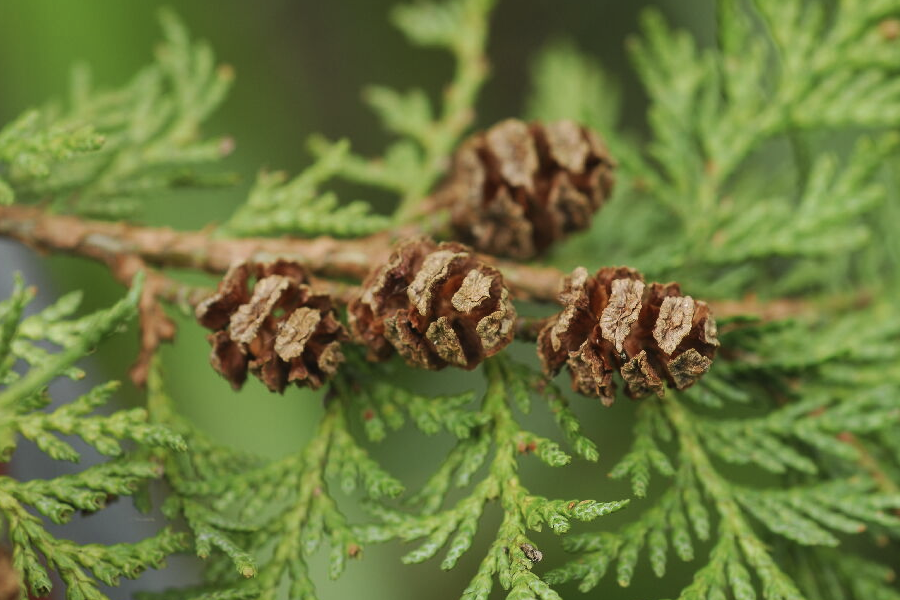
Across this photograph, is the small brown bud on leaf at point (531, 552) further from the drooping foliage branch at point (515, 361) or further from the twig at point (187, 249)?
the twig at point (187, 249)

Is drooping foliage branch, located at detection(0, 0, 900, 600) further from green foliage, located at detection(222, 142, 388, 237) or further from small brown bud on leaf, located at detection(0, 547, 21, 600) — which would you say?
small brown bud on leaf, located at detection(0, 547, 21, 600)

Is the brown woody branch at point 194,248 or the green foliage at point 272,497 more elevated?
the brown woody branch at point 194,248

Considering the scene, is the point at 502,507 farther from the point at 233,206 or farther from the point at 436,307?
the point at 233,206

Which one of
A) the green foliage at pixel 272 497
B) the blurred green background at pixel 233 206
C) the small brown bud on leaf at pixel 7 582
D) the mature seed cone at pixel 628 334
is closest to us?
the small brown bud on leaf at pixel 7 582

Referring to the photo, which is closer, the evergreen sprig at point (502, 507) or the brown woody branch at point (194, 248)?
the evergreen sprig at point (502, 507)

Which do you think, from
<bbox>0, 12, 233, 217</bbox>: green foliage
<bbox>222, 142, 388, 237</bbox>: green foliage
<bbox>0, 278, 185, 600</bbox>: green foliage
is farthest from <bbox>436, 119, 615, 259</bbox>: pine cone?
<bbox>0, 278, 185, 600</bbox>: green foliage

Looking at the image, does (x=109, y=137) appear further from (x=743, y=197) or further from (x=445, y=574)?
(x=445, y=574)

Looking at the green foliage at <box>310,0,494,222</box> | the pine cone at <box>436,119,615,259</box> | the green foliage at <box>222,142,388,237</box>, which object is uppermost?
the green foliage at <box>310,0,494,222</box>

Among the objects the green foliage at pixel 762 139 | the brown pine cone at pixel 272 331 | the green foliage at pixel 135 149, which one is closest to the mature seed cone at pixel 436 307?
Result: the brown pine cone at pixel 272 331
